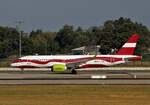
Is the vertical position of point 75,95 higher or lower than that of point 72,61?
lower

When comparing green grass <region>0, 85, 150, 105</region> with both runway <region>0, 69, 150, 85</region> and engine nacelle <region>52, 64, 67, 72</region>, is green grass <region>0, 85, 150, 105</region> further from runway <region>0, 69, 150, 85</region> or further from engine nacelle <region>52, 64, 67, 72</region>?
engine nacelle <region>52, 64, 67, 72</region>

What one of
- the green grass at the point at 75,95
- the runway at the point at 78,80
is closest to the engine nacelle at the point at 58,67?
the runway at the point at 78,80

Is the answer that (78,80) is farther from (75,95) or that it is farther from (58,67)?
(75,95)

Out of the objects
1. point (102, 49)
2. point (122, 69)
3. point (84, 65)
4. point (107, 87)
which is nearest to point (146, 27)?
point (102, 49)

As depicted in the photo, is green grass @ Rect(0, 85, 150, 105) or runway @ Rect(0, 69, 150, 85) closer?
green grass @ Rect(0, 85, 150, 105)

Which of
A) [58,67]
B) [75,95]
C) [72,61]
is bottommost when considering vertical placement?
[75,95]

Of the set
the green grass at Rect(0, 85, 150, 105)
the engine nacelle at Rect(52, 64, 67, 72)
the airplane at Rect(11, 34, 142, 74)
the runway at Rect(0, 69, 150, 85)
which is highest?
the airplane at Rect(11, 34, 142, 74)

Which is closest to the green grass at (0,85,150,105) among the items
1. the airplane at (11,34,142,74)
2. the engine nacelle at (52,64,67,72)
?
the engine nacelle at (52,64,67,72)

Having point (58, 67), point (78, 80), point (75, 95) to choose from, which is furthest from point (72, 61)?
point (75, 95)

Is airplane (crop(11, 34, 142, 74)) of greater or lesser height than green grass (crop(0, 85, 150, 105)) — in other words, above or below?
above

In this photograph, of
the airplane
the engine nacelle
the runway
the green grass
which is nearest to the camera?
the green grass

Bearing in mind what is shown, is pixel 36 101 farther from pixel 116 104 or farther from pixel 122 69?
pixel 122 69

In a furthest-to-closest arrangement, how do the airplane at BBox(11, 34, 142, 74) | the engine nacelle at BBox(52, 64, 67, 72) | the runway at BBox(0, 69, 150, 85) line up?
the airplane at BBox(11, 34, 142, 74), the engine nacelle at BBox(52, 64, 67, 72), the runway at BBox(0, 69, 150, 85)

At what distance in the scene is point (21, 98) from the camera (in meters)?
30.5
